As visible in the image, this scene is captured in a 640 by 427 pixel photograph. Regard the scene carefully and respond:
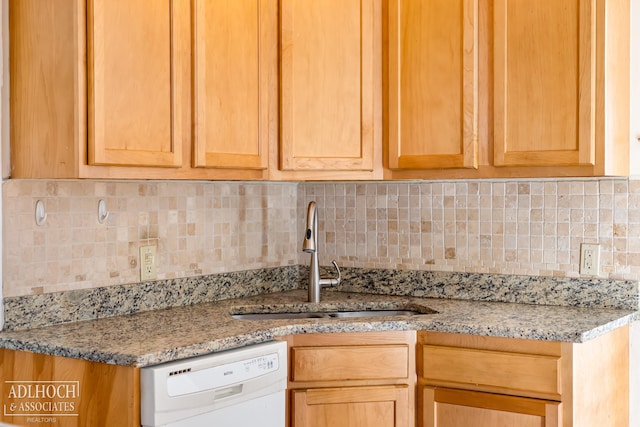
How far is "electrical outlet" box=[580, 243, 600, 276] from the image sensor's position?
281 cm

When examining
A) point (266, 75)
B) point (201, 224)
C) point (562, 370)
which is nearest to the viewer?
point (562, 370)

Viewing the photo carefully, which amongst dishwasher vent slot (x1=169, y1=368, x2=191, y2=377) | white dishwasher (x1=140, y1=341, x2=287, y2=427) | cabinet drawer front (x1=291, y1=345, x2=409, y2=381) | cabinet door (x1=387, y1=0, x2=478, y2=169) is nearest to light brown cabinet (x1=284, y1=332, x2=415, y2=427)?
cabinet drawer front (x1=291, y1=345, x2=409, y2=381)

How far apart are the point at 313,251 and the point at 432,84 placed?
2.39 feet

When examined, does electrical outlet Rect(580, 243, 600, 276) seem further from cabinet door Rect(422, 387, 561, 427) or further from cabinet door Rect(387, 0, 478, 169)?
cabinet door Rect(422, 387, 561, 427)

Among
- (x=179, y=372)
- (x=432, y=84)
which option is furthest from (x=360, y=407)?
(x=432, y=84)

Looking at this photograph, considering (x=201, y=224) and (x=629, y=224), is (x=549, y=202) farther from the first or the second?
(x=201, y=224)

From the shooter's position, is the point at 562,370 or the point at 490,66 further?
the point at 490,66

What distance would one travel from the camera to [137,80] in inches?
91.1

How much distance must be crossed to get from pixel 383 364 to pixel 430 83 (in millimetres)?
940

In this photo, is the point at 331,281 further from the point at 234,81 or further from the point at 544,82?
the point at 544,82

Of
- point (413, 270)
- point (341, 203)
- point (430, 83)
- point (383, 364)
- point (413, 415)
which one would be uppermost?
point (430, 83)

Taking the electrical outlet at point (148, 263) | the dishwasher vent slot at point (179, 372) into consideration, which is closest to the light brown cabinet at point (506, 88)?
the electrical outlet at point (148, 263)

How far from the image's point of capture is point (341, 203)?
11.0 ft

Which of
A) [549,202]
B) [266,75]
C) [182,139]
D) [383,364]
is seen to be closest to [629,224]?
[549,202]
